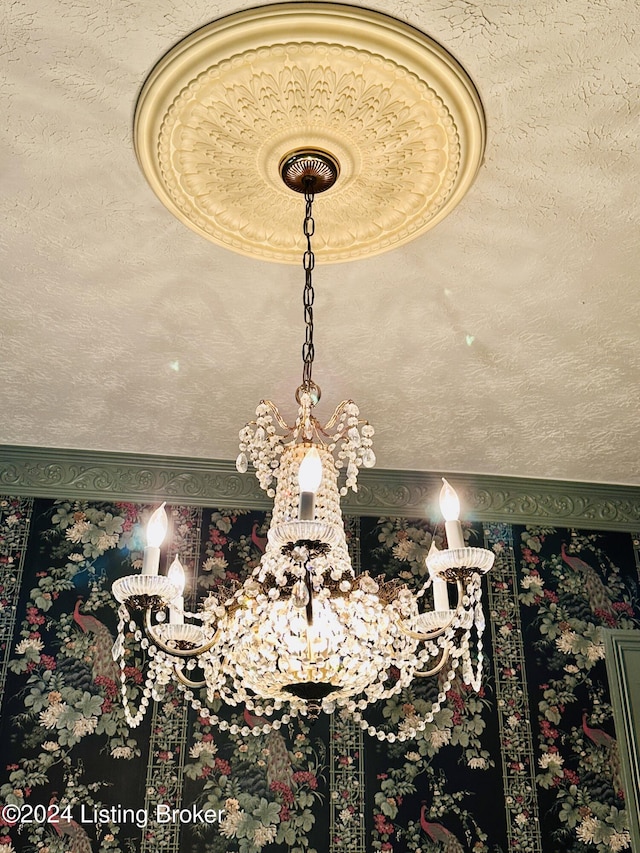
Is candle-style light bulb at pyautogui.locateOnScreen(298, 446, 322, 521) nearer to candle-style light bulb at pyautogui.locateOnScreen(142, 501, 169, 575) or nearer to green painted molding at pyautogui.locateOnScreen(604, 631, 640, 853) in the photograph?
candle-style light bulb at pyautogui.locateOnScreen(142, 501, 169, 575)

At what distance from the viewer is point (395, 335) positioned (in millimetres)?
2867

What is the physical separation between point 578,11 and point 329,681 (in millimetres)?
1563

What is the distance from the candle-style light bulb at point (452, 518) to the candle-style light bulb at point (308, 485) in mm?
337

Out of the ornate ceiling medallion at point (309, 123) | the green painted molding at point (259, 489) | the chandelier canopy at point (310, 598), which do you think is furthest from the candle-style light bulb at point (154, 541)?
the green painted molding at point (259, 489)

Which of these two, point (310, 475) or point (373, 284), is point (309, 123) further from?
point (310, 475)

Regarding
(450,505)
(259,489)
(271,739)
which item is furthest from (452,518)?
(259,489)

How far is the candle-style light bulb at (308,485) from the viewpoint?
5.29ft

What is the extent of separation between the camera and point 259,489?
388 cm

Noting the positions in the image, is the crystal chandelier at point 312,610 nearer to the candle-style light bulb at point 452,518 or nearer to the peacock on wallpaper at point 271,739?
the candle-style light bulb at point 452,518

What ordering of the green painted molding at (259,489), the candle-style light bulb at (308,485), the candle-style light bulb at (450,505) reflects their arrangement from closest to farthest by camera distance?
the candle-style light bulb at (308,485) < the candle-style light bulb at (450,505) < the green painted molding at (259,489)

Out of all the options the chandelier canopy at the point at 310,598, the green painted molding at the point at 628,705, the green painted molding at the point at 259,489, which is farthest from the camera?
the green painted molding at the point at 259,489

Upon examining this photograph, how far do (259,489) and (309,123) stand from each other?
2195 millimetres

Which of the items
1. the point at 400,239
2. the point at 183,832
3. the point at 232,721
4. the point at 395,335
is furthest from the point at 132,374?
the point at 183,832

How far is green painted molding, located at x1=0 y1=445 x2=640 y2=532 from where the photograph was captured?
12.3ft
